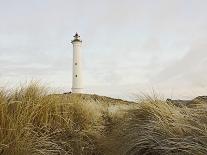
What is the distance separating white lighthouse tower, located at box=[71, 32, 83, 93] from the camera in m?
31.1

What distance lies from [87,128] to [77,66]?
2440cm

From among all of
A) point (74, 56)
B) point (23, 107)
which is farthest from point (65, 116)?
point (74, 56)

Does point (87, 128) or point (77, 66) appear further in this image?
point (77, 66)

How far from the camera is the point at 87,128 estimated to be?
727 centimetres

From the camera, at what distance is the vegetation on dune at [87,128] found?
4.98m

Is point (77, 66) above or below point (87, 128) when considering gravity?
above

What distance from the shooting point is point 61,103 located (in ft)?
23.7

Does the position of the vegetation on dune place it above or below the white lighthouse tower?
below

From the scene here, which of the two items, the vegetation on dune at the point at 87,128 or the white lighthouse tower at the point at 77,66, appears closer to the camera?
the vegetation on dune at the point at 87,128

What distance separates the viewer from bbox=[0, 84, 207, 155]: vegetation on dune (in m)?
4.98

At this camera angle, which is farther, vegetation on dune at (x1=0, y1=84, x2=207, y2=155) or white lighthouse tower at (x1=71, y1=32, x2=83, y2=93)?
white lighthouse tower at (x1=71, y1=32, x2=83, y2=93)

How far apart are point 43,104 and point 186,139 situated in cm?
259

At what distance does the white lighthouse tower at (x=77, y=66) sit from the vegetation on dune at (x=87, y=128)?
23065 millimetres

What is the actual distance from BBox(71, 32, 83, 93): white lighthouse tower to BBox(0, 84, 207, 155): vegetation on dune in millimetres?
23065
